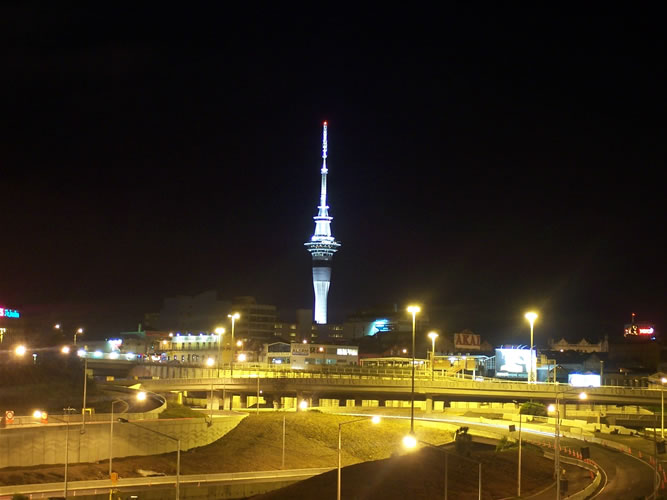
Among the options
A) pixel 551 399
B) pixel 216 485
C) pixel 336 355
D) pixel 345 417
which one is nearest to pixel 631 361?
pixel 336 355

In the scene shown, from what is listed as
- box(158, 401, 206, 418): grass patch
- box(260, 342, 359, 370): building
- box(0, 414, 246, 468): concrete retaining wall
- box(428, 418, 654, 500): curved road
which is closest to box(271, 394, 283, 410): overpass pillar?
box(158, 401, 206, 418): grass patch

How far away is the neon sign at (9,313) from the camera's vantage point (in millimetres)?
139725

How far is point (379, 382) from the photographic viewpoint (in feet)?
332

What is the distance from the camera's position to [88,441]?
6188 centimetres

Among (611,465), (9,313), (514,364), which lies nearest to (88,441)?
(611,465)

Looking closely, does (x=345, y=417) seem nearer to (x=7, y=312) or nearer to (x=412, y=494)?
(x=412, y=494)

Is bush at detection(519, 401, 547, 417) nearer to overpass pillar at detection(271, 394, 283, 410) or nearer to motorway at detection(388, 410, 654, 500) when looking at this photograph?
motorway at detection(388, 410, 654, 500)

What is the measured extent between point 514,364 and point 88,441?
9839 centimetres

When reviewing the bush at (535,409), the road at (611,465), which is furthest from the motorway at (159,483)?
the bush at (535,409)

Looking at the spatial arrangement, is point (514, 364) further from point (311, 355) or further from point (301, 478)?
point (301, 478)

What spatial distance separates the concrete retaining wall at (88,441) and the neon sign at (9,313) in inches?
2961

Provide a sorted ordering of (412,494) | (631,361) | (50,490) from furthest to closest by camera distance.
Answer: (631,361) < (50,490) < (412,494)

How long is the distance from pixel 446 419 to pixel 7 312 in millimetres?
76334

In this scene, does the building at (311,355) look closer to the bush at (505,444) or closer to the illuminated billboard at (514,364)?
the illuminated billboard at (514,364)
